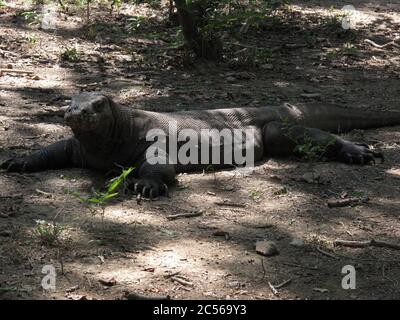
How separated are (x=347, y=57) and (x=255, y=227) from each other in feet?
16.3

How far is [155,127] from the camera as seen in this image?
4844 mm

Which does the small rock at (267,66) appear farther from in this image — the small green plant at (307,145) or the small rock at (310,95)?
the small green plant at (307,145)

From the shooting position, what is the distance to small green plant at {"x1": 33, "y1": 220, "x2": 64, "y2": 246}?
330cm

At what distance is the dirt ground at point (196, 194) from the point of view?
311cm

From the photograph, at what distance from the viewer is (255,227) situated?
378 centimetres

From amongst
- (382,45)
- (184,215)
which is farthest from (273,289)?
(382,45)

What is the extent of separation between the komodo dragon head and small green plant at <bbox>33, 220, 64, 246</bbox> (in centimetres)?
93

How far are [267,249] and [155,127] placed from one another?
1.71m

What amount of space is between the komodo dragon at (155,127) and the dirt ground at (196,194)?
11cm

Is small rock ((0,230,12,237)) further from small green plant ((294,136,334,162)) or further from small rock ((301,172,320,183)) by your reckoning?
small green plant ((294,136,334,162))

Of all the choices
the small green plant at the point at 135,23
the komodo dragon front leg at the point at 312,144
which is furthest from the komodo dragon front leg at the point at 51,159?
the small green plant at the point at 135,23

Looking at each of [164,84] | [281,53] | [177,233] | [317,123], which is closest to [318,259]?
[177,233]

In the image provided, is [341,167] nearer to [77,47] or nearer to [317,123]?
[317,123]

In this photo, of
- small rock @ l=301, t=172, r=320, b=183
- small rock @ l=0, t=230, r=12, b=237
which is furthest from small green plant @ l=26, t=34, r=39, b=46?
small rock @ l=0, t=230, r=12, b=237
